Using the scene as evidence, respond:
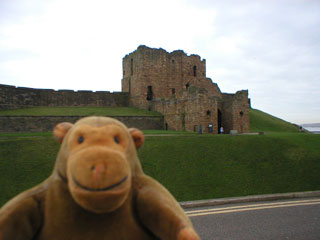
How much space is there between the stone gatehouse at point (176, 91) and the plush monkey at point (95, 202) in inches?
763

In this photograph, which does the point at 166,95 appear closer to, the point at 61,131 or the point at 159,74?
the point at 159,74

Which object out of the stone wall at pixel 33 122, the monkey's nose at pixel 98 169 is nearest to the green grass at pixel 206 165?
the monkey's nose at pixel 98 169

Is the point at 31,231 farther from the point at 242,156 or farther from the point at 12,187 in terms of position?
the point at 242,156

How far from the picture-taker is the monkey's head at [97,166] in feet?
6.67

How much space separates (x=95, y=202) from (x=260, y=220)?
5.66m

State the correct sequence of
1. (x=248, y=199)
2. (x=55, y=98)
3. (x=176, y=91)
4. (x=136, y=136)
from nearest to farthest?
(x=136, y=136)
(x=248, y=199)
(x=55, y=98)
(x=176, y=91)

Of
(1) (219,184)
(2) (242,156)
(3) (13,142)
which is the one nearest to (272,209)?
(1) (219,184)

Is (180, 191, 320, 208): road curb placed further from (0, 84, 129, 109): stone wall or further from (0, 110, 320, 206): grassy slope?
(0, 84, 129, 109): stone wall

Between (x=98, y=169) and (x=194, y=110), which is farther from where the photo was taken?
(x=194, y=110)

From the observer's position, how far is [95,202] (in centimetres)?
204

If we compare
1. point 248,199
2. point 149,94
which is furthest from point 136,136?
point 149,94

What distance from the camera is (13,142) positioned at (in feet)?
39.0

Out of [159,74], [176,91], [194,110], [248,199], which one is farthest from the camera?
[176,91]

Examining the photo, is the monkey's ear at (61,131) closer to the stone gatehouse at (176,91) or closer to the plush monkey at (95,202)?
the plush monkey at (95,202)
